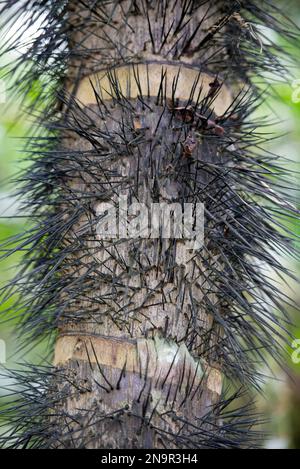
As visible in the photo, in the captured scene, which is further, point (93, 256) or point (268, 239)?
point (268, 239)

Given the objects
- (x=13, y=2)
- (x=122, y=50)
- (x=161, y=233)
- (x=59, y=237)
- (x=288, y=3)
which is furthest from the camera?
(x=288, y=3)

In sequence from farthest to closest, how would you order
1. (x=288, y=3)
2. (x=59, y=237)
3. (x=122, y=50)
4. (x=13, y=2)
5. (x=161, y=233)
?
(x=288, y=3) → (x=13, y=2) → (x=122, y=50) → (x=59, y=237) → (x=161, y=233)

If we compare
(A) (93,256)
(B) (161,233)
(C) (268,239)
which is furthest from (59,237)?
(C) (268,239)

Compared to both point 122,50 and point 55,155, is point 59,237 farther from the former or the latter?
point 122,50

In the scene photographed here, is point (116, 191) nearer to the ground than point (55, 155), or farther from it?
nearer to the ground

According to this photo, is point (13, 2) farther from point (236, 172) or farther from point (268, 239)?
point (268, 239)

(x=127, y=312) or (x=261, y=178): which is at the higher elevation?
(x=261, y=178)
